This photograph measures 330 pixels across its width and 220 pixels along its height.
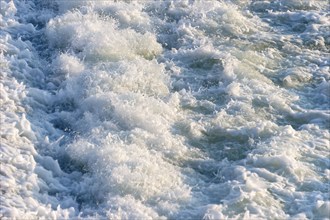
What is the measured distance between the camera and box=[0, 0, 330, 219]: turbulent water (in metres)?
7.41

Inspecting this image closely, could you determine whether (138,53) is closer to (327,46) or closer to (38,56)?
(38,56)

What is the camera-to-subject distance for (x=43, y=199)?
7.18 meters

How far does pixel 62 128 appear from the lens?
347 inches

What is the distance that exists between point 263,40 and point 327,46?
4.08 feet

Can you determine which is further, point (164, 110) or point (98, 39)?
point (98, 39)

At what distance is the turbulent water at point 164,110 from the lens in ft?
24.3

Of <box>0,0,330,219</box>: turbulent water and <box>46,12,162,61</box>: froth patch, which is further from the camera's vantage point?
<box>46,12,162,61</box>: froth patch

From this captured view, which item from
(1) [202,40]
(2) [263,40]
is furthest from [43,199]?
(2) [263,40]

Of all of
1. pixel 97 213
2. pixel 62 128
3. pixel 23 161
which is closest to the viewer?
pixel 97 213

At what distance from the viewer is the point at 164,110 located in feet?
30.2

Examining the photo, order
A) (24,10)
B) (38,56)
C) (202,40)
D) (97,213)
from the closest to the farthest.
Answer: (97,213)
(38,56)
(202,40)
(24,10)

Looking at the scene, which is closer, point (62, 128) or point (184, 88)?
point (62, 128)

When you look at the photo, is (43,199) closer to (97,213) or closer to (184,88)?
(97,213)

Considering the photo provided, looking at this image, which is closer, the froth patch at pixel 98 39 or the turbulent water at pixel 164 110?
the turbulent water at pixel 164 110
